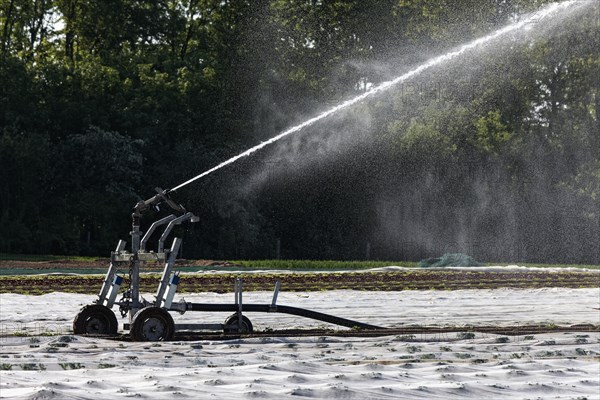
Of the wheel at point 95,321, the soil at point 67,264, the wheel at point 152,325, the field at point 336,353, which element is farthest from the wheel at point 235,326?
the soil at point 67,264

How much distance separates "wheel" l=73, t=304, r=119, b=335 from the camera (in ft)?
39.9

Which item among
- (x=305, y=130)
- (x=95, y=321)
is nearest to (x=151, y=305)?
(x=95, y=321)

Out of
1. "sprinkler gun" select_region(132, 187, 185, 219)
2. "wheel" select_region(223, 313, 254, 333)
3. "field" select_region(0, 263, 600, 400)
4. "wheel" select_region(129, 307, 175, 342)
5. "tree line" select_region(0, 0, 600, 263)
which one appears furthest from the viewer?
"tree line" select_region(0, 0, 600, 263)

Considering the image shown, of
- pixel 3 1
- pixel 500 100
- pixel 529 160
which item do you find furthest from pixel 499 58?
pixel 3 1

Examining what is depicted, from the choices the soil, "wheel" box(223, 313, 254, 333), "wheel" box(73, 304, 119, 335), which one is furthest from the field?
the soil

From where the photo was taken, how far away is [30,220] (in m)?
39.4

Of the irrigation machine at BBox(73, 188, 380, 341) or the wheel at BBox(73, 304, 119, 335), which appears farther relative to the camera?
the wheel at BBox(73, 304, 119, 335)

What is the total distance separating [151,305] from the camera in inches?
467

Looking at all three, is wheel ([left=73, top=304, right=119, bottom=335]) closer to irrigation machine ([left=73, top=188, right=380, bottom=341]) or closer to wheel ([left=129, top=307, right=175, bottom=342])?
irrigation machine ([left=73, top=188, right=380, bottom=341])

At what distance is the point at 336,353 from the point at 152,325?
2.06 meters

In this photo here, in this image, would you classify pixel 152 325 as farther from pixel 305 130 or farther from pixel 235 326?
pixel 305 130

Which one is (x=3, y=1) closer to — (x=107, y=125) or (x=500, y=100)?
(x=107, y=125)

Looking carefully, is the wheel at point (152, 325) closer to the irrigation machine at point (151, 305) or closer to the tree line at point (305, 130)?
the irrigation machine at point (151, 305)

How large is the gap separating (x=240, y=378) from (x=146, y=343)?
263 cm
